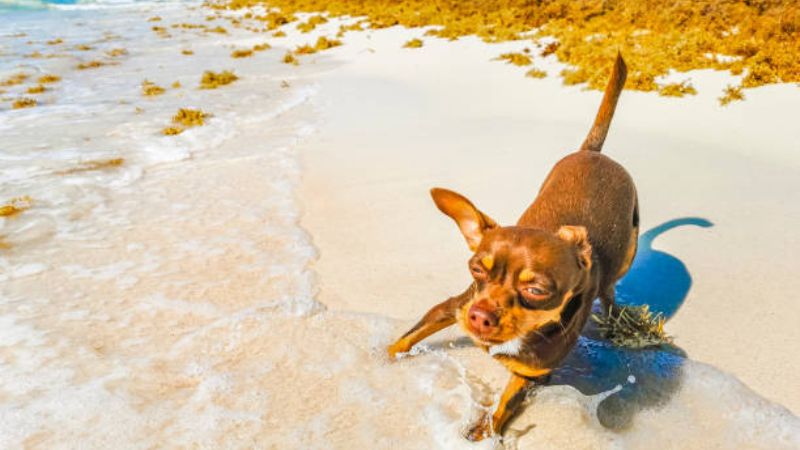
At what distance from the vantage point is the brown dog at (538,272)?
6.75ft

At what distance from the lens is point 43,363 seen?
3.02 metres

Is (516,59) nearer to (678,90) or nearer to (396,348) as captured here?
(678,90)

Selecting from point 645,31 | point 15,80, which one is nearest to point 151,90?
point 15,80

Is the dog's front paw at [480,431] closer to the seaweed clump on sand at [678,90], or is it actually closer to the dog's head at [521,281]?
the dog's head at [521,281]

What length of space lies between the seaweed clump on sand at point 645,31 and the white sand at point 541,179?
60cm

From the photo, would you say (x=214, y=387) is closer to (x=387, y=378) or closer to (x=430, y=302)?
(x=387, y=378)

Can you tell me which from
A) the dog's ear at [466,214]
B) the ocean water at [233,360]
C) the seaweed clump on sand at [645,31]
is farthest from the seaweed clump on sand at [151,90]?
the dog's ear at [466,214]

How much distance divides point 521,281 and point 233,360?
6.17 ft

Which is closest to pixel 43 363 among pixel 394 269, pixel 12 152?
pixel 394 269

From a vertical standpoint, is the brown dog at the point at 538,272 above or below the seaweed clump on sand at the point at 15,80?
above

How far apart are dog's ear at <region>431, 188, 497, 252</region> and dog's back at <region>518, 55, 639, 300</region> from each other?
17.9 inches

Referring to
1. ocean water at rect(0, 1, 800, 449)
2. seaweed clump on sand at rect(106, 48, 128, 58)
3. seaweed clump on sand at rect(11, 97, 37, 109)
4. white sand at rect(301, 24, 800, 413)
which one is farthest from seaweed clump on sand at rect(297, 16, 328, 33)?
ocean water at rect(0, 1, 800, 449)

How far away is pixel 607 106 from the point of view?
139 inches

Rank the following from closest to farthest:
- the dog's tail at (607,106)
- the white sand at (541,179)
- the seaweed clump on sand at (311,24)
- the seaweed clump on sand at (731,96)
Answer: the white sand at (541,179) → the dog's tail at (607,106) → the seaweed clump on sand at (731,96) → the seaweed clump on sand at (311,24)
